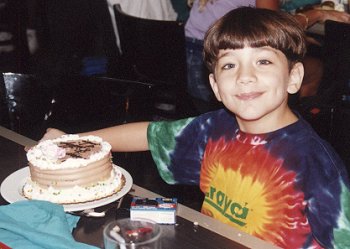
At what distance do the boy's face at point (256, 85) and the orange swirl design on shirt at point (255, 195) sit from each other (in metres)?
0.09

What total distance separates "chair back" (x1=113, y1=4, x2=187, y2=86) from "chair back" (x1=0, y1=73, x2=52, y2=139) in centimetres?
52

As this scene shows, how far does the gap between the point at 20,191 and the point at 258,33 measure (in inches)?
29.5

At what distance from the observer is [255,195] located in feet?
5.07

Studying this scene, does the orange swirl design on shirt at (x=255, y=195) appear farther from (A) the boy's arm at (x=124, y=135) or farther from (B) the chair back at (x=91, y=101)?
(B) the chair back at (x=91, y=101)

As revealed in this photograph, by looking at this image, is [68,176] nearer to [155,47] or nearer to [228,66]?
[228,66]

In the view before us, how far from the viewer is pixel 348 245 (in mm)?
1351

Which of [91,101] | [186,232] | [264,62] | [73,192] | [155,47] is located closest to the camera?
[186,232]

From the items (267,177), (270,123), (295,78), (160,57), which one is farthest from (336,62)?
(267,177)

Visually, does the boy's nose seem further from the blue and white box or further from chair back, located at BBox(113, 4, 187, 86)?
chair back, located at BBox(113, 4, 187, 86)

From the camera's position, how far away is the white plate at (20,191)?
141 cm

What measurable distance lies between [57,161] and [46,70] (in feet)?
6.32

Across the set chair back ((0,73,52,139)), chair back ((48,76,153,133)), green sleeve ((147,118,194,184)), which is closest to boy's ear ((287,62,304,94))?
green sleeve ((147,118,194,184))

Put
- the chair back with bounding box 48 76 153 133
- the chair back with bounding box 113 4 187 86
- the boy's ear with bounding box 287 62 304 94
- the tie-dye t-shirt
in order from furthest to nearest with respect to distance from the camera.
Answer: the chair back with bounding box 48 76 153 133 → the chair back with bounding box 113 4 187 86 → the boy's ear with bounding box 287 62 304 94 → the tie-dye t-shirt

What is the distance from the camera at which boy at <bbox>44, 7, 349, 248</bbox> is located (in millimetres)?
1449
